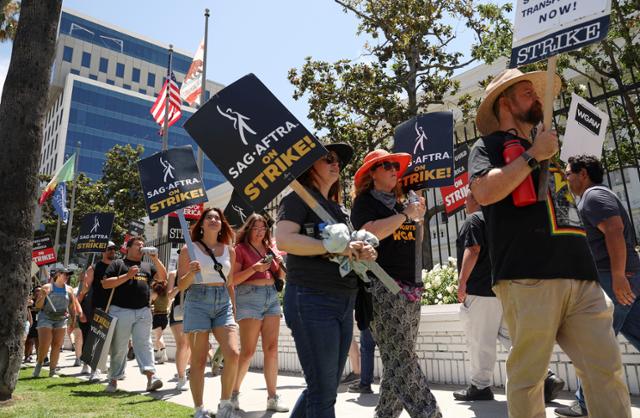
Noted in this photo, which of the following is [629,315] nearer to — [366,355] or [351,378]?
[366,355]

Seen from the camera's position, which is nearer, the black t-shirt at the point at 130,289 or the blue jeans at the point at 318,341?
the blue jeans at the point at 318,341

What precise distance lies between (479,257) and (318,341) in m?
2.75

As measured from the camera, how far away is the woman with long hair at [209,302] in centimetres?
469

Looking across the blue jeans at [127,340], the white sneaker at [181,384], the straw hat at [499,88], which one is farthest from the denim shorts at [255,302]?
Answer: the straw hat at [499,88]

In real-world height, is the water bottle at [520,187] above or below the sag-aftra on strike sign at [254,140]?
below

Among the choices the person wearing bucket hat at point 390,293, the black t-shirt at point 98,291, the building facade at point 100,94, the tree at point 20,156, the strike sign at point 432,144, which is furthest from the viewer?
the building facade at point 100,94

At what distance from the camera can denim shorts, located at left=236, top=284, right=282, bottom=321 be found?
534 centimetres

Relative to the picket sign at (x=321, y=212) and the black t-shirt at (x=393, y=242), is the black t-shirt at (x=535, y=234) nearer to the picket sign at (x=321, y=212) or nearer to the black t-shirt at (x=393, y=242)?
the picket sign at (x=321, y=212)

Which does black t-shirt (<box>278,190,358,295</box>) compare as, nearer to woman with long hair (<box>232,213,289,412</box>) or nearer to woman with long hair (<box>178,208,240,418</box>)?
woman with long hair (<box>178,208,240,418</box>)

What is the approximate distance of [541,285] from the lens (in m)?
2.47

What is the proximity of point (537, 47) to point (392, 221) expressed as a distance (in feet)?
4.47

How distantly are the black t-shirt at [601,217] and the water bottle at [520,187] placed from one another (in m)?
1.76

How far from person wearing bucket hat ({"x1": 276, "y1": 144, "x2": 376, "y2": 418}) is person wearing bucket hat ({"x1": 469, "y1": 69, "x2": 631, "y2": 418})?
2.28ft

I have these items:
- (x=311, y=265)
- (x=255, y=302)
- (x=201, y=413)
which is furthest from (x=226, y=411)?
(x=311, y=265)
